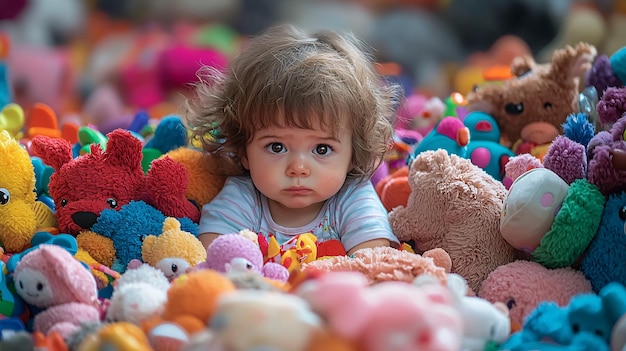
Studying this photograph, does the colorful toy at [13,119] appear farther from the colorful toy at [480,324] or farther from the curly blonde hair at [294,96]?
the colorful toy at [480,324]

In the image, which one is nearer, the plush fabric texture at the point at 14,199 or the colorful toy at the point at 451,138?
the plush fabric texture at the point at 14,199

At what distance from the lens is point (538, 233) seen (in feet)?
3.84

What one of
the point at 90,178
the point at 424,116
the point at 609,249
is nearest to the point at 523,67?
the point at 424,116

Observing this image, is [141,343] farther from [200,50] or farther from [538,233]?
[200,50]

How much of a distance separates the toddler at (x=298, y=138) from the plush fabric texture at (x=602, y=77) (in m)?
0.37

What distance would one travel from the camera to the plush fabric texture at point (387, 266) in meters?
1.09

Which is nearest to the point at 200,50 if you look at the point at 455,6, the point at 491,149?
the point at 455,6

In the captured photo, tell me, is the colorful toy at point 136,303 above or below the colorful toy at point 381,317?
below

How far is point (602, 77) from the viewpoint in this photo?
146cm

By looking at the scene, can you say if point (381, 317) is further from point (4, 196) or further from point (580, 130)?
point (4, 196)

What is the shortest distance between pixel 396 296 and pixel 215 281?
0.24 m

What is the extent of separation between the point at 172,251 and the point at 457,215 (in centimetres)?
45

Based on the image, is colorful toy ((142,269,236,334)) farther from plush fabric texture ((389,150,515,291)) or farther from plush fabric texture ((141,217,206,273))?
plush fabric texture ((389,150,515,291))

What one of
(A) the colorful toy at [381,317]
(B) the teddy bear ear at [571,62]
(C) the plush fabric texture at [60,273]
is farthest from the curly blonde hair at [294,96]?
(A) the colorful toy at [381,317]
